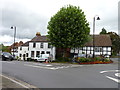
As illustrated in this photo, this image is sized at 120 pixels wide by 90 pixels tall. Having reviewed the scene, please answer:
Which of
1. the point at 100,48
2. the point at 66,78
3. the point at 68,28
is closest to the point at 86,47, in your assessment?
the point at 100,48

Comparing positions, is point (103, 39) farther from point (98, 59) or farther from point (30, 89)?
point (30, 89)

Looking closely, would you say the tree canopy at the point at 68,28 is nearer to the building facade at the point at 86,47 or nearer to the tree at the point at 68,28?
the tree at the point at 68,28

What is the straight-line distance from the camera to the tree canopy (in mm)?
26484

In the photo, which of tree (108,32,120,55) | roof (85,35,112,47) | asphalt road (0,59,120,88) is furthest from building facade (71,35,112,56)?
asphalt road (0,59,120,88)

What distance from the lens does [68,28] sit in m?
26.4

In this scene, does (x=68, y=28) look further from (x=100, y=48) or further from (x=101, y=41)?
(x=101, y=41)

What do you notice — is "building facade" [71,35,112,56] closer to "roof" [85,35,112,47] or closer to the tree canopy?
"roof" [85,35,112,47]

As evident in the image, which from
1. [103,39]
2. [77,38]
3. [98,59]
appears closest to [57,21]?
[77,38]

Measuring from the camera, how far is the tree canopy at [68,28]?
26.5m

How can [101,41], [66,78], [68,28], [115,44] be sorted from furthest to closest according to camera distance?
[115,44]
[101,41]
[68,28]
[66,78]

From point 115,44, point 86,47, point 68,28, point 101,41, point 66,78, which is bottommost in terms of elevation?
point 66,78

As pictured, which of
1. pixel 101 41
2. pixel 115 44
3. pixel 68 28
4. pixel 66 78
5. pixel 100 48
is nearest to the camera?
pixel 66 78

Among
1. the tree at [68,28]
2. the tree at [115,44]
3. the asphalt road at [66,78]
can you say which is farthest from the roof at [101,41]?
the asphalt road at [66,78]

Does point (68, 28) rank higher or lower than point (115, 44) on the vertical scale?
higher
